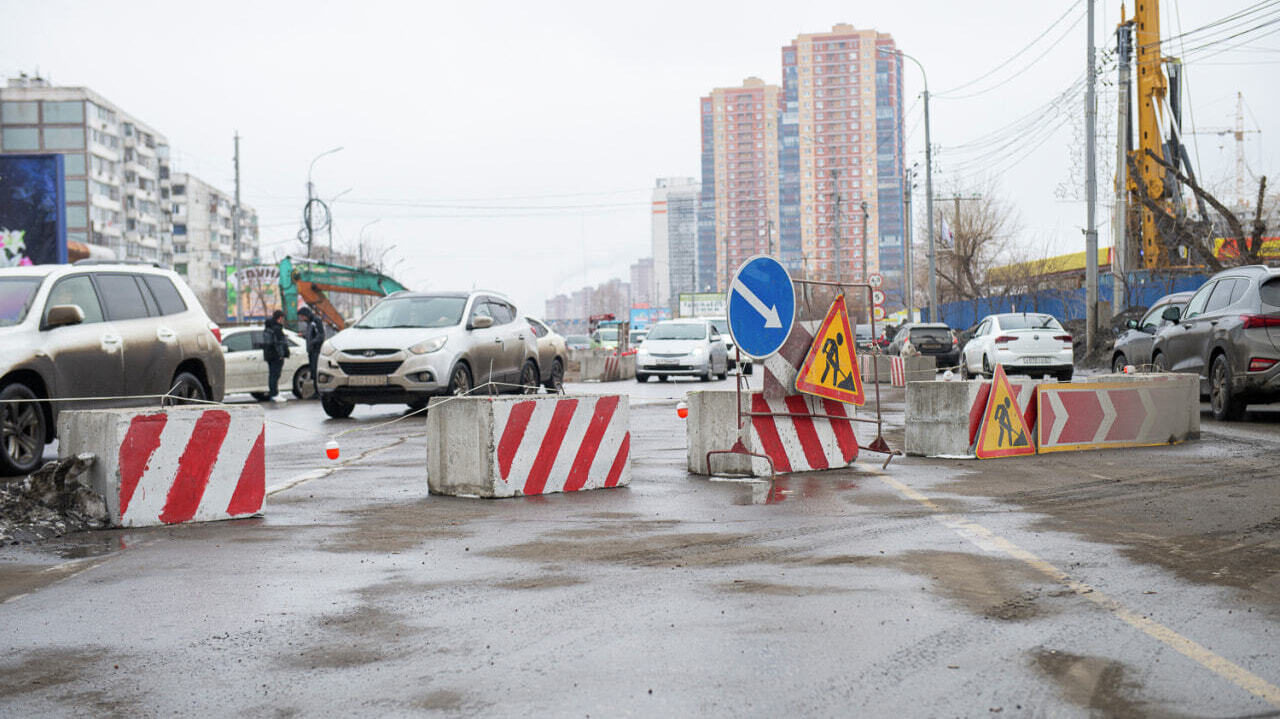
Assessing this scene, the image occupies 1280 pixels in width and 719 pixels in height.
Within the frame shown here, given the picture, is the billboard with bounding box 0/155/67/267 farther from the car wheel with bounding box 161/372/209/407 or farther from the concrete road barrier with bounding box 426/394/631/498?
the concrete road barrier with bounding box 426/394/631/498

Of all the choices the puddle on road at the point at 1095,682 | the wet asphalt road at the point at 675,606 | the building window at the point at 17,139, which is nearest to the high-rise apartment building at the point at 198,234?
the building window at the point at 17,139

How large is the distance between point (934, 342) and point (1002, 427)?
1065 inches

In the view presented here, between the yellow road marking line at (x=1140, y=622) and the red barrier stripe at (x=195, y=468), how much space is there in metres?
4.82

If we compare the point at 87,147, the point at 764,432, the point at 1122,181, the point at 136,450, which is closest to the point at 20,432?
the point at 136,450

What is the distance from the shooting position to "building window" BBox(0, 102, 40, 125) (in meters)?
110

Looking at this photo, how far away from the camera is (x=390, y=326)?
18562 millimetres

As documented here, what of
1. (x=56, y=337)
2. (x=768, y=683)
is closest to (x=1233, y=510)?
(x=768, y=683)

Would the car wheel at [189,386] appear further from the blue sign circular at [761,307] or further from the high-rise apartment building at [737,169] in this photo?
the high-rise apartment building at [737,169]

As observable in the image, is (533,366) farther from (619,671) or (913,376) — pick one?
(619,671)

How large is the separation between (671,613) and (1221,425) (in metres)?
12.4

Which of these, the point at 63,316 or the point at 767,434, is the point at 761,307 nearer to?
the point at 767,434

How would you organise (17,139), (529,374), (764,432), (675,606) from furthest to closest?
1. (17,139)
2. (529,374)
3. (764,432)
4. (675,606)

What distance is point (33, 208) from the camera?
115 feet

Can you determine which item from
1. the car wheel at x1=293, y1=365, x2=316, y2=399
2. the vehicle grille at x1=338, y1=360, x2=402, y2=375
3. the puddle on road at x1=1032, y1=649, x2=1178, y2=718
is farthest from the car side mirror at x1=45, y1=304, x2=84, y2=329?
the car wheel at x1=293, y1=365, x2=316, y2=399
